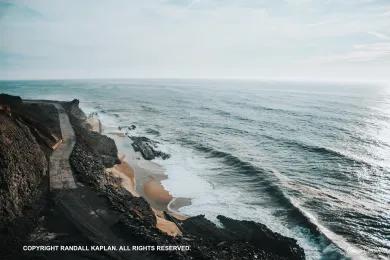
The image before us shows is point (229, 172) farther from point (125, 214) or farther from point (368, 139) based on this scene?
point (368, 139)

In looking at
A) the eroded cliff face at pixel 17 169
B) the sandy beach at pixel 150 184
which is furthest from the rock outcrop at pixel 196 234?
the eroded cliff face at pixel 17 169

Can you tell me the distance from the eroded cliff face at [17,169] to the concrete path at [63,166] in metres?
0.87

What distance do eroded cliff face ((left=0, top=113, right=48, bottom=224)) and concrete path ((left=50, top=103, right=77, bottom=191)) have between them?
0.87 meters

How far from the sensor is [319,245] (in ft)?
71.9

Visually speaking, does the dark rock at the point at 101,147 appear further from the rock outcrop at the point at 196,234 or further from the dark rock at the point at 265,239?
the dark rock at the point at 265,239

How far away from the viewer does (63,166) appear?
26641mm

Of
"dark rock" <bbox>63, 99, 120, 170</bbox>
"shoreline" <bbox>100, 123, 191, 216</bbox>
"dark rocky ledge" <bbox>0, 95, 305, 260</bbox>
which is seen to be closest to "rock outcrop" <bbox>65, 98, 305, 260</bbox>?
"dark rocky ledge" <bbox>0, 95, 305, 260</bbox>

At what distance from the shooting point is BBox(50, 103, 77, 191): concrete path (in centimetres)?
2298

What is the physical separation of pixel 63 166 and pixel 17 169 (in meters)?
6.63

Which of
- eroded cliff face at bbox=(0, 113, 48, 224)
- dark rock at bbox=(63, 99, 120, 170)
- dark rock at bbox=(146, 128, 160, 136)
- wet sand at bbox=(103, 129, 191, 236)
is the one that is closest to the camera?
eroded cliff face at bbox=(0, 113, 48, 224)

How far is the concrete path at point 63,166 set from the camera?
23.0 m

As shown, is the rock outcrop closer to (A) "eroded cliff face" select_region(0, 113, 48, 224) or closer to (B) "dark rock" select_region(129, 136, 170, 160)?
(A) "eroded cliff face" select_region(0, 113, 48, 224)

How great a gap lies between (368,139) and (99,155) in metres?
40.8

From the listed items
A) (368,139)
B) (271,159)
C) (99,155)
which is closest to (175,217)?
(99,155)
